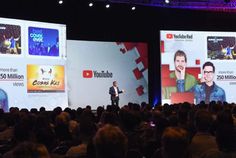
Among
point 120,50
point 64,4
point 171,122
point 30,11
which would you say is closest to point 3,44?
point 30,11

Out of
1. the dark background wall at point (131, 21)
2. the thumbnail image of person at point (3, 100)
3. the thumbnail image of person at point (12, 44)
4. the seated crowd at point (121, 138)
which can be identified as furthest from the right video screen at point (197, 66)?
the seated crowd at point (121, 138)

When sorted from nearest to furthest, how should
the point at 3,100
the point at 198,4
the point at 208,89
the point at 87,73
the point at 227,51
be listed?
the point at 3,100
the point at 87,73
the point at 208,89
the point at 227,51
the point at 198,4

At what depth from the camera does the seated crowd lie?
111 inches

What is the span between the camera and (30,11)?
1461cm

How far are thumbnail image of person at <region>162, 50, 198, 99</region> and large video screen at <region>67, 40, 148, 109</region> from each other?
1.16m

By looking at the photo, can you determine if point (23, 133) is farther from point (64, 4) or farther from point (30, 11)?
point (64, 4)

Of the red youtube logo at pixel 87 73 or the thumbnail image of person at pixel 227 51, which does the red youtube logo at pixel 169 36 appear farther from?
the red youtube logo at pixel 87 73

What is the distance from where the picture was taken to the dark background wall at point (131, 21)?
51.8 ft

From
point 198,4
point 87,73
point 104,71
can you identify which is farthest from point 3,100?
point 198,4

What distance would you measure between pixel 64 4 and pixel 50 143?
11919 mm

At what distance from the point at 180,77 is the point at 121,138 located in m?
14.3

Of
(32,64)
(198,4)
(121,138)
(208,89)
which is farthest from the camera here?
(198,4)

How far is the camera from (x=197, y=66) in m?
17.2

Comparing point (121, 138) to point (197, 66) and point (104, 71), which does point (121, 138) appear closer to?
point (104, 71)
